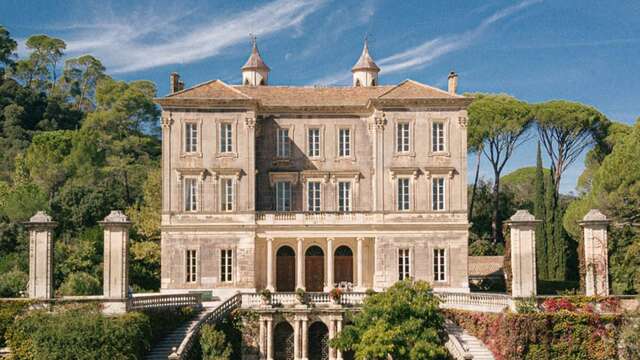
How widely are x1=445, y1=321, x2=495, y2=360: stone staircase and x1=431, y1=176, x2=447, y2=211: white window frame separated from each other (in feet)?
31.4

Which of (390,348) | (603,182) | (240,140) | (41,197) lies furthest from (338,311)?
(41,197)

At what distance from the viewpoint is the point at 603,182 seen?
46094mm

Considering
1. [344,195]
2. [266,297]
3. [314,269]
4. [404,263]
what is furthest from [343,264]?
[266,297]

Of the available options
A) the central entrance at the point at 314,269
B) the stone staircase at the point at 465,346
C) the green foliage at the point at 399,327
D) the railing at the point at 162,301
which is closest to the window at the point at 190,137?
the central entrance at the point at 314,269

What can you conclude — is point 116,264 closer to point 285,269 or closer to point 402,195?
point 285,269

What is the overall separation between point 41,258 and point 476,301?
16519mm

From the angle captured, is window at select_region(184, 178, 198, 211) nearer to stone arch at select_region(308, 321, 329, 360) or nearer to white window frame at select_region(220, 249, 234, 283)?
white window frame at select_region(220, 249, 234, 283)

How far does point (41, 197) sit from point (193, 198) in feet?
45.2

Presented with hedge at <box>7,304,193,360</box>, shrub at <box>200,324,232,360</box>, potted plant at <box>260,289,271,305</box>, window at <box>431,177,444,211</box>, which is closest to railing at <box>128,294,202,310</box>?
hedge at <box>7,304,193,360</box>

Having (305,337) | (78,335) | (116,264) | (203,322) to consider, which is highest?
(116,264)

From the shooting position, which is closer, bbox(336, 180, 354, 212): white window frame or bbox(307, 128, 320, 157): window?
bbox(336, 180, 354, 212): white window frame

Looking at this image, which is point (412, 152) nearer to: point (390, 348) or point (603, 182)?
point (603, 182)

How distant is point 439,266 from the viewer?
139 feet

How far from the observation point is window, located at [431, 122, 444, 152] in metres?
43.5
